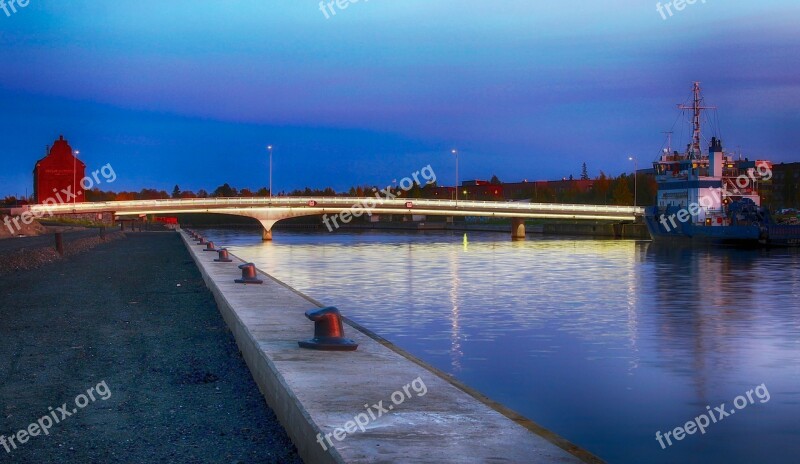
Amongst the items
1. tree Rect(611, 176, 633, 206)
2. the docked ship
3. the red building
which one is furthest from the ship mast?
the red building

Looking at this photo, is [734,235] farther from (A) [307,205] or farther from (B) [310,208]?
(A) [307,205]

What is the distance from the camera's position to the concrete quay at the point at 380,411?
7.42 metres

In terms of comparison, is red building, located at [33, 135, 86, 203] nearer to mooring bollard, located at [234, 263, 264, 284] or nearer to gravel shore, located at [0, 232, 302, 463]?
mooring bollard, located at [234, 263, 264, 284]

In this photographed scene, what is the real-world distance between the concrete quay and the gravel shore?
1.41 feet

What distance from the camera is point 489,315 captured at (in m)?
24.7

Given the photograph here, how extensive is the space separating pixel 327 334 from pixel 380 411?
3.91 metres

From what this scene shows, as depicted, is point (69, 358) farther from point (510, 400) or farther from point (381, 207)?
point (381, 207)

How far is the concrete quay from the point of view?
7.42m

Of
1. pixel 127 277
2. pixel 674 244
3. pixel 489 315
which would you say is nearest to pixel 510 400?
pixel 489 315

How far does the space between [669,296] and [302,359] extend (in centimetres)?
2258

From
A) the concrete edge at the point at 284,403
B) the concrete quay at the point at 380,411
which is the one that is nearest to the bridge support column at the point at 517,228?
the concrete edge at the point at 284,403

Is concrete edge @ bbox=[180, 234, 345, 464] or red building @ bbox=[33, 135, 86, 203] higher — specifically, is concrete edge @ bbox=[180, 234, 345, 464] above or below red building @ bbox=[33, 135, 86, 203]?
below

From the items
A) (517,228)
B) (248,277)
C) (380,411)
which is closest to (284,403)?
(380,411)

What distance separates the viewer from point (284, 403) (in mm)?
9469
